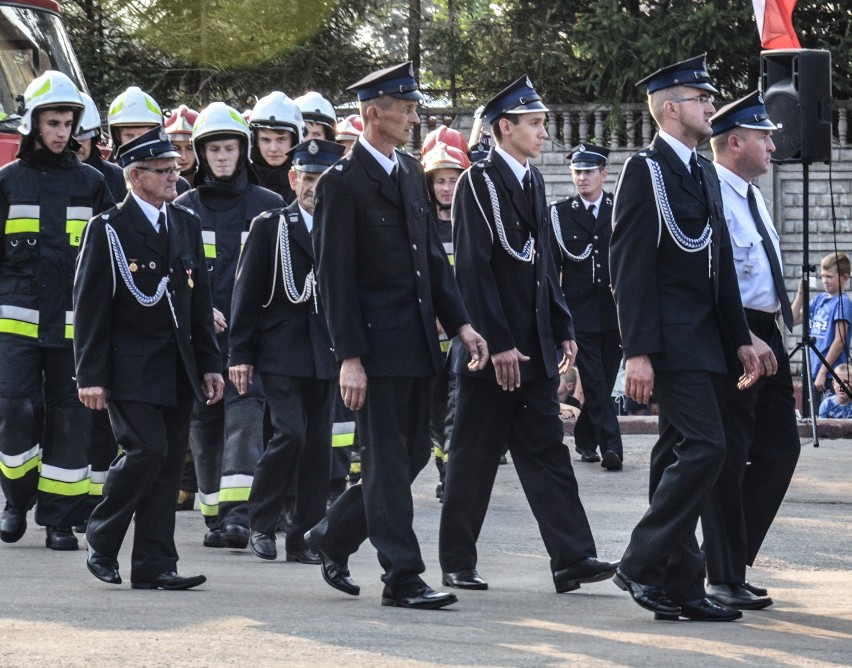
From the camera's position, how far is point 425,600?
6.96 meters

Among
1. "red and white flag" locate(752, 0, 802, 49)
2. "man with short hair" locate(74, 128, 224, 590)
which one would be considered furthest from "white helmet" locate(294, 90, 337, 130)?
"red and white flag" locate(752, 0, 802, 49)

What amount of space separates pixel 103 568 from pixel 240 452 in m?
1.65

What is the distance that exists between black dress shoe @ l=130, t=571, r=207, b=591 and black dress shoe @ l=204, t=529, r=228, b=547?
1.49 meters

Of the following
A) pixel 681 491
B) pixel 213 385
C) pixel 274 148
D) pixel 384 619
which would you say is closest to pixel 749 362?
pixel 681 491

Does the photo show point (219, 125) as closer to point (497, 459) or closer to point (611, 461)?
→ point (497, 459)

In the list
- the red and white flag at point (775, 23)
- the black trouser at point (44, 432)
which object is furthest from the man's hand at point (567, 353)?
the red and white flag at point (775, 23)

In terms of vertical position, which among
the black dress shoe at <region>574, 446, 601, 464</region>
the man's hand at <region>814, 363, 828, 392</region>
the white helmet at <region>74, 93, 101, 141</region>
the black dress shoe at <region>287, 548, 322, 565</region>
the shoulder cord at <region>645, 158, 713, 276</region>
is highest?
the white helmet at <region>74, 93, 101, 141</region>

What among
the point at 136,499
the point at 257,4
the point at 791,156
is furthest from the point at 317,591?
the point at 257,4

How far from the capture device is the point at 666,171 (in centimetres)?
697

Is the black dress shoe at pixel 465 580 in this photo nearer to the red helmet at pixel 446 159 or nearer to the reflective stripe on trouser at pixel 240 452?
the reflective stripe on trouser at pixel 240 452

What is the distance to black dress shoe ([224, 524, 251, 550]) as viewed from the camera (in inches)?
356

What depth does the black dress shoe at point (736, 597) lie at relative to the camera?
7184mm

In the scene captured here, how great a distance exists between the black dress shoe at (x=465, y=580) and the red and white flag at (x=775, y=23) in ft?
34.6

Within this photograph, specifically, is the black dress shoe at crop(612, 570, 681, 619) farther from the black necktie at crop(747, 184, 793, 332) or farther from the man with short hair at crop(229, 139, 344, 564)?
the man with short hair at crop(229, 139, 344, 564)
